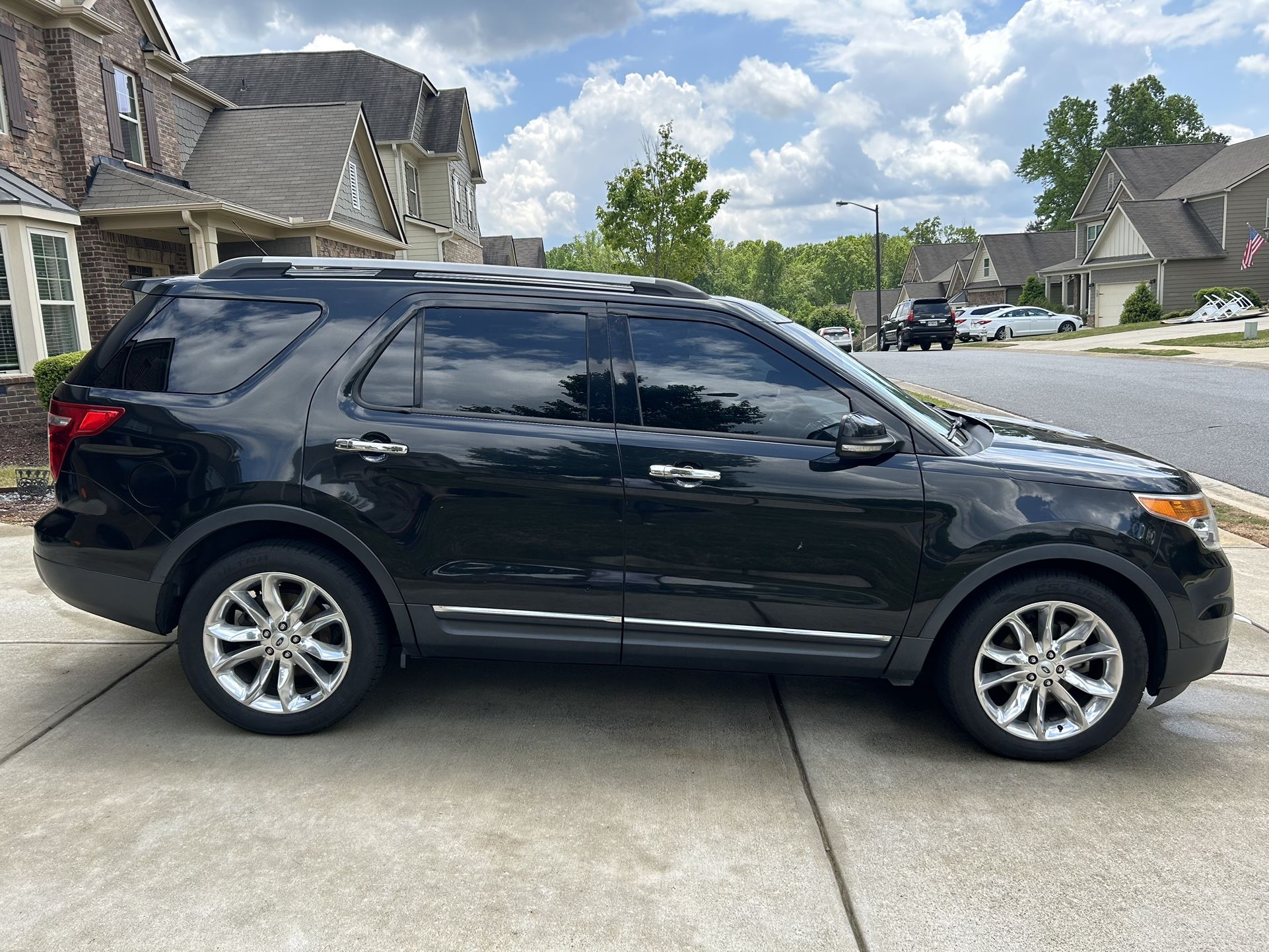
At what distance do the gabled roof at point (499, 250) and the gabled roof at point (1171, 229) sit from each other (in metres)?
29.3

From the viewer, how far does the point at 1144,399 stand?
15031 millimetres

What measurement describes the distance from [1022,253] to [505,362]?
223 ft

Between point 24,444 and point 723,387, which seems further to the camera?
point 24,444

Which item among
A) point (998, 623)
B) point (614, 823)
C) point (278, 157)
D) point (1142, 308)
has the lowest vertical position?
point (614, 823)

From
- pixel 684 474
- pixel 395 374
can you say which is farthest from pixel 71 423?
pixel 684 474

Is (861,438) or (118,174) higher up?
(118,174)

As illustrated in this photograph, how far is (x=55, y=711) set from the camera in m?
4.28

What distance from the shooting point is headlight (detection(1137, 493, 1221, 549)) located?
3.88 meters

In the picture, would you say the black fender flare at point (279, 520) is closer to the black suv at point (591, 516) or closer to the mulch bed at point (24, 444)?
the black suv at point (591, 516)

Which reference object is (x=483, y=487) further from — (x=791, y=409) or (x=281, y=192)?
(x=281, y=192)

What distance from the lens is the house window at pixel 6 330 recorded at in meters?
13.2

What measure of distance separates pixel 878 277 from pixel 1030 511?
43.6 m

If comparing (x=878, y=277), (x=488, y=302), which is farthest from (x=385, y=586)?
(x=878, y=277)

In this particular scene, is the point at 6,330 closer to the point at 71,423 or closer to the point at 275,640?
the point at 71,423
